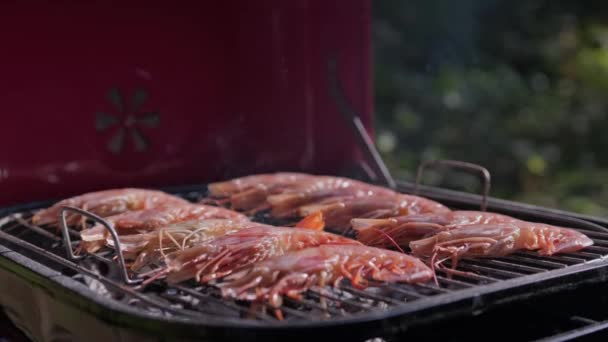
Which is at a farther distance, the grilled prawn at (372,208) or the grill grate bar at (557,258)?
the grilled prawn at (372,208)

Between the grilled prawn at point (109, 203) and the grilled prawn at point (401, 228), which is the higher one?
the grilled prawn at point (401, 228)

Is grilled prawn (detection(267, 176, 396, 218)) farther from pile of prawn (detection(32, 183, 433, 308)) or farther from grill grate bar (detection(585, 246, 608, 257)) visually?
grill grate bar (detection(585, 246, 608, 257))

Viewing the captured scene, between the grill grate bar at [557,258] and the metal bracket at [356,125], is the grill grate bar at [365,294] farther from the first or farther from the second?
the metal bracket at [356,125]

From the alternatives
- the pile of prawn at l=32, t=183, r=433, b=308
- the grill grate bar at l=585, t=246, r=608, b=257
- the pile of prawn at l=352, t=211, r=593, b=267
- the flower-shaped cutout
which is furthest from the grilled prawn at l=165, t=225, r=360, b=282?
the flower-shaped cutout

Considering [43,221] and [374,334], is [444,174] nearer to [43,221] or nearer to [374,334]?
[43,221]

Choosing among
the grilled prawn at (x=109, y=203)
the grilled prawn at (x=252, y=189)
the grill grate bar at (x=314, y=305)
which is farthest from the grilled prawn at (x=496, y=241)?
the grilled prawn at (x=109, y=203)

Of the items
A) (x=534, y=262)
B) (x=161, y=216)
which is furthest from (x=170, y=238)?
(x=534, y=262)

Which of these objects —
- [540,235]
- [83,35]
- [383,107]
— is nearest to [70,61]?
[83,35]

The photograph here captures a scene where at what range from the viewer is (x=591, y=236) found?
2971 millimetres

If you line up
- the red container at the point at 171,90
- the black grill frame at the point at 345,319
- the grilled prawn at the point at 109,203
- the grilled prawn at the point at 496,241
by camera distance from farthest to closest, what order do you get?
1. the red container at the point at 171,90
2. the grilled prawn at the point at 109,203
3. the grilled prawn at the point at 496,241
4. the black grill frame at the point at 345,319

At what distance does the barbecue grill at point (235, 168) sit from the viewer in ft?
7.18

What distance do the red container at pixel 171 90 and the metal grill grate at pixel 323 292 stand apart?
113cm

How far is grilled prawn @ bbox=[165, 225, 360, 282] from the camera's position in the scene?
2457mm

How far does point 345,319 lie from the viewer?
1.90 meters
